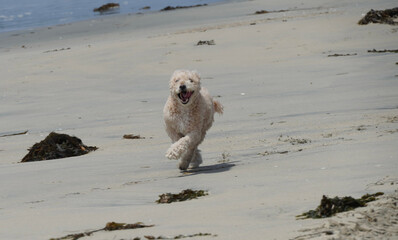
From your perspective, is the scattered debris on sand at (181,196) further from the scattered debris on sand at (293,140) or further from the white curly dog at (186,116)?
the scattered debris on sand at (293,140)

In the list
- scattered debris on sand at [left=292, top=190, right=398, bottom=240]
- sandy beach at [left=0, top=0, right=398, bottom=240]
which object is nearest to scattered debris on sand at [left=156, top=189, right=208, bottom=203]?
sandy beach at [left=0, top=0, right=398, bottom=240]

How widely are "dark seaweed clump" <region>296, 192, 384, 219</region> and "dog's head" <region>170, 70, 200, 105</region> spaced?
9.29 ft

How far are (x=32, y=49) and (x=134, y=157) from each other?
48.4 feet

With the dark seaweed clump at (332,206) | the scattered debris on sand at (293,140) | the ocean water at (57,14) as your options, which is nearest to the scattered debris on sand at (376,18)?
the scattered debris on sand at (293,140)

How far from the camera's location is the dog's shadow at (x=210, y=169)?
24.3ft

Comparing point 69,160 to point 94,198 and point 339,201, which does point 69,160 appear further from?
point 339,201

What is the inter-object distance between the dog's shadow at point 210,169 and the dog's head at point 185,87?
66 cm

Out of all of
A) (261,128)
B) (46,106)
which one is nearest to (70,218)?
(261,128)

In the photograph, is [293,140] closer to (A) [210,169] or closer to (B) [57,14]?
(A) [210,169]

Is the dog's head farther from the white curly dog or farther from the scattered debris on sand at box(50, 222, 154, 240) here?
the scattered debris on sand at box(50, 222, 154, 240)

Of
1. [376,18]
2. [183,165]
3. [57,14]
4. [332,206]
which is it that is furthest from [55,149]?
[57,14]

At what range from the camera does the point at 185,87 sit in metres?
7.47

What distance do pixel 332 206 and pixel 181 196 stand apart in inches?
63.2

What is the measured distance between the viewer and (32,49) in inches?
882
